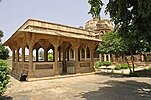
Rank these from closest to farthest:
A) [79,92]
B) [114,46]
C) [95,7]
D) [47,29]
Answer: [95,7] → [79,92] → [47,29] → [114,46]

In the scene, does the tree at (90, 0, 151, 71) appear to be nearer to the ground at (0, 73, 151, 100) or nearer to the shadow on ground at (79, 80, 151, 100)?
the shadow on ground at (79, 80, 151, 100)

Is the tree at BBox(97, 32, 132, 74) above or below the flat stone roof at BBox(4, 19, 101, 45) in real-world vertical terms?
below

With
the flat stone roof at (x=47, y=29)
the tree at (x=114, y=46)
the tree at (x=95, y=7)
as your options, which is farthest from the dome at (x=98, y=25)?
the tree at (x=95, y=7)

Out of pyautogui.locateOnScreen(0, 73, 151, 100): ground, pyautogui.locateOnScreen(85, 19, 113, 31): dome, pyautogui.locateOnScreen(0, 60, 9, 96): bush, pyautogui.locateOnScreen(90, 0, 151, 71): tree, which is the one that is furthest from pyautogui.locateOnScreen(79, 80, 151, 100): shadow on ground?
pyautogui.locateOnScreen(85, 19, 113, 31): dome

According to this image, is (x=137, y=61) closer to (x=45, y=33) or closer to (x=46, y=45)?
(x=46, y=45)

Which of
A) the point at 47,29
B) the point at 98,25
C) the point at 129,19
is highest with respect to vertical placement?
the point at 98,25

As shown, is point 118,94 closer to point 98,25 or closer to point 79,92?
point 79,92

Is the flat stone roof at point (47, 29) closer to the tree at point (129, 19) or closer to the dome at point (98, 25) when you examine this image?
the tree at point (129, 19)

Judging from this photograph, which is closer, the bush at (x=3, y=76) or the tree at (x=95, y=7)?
the bush at (x=3, y=76)

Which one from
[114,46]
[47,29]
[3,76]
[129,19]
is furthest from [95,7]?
[114,46]

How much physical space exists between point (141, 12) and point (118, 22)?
2.19 meters

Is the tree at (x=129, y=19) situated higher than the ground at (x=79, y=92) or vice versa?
the tree at (x=129, y=19)

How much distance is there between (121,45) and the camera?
16844 millimetres

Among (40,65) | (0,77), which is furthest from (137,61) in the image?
(0,77)
